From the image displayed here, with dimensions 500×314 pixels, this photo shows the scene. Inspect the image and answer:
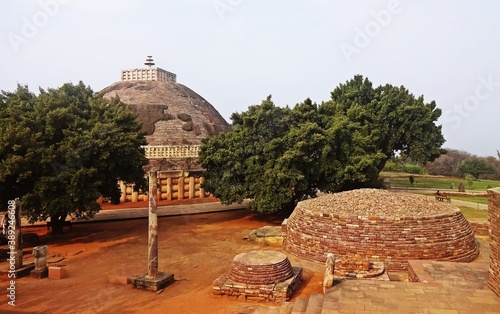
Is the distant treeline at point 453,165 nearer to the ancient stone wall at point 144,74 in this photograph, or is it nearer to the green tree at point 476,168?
the green tree at point 476,168

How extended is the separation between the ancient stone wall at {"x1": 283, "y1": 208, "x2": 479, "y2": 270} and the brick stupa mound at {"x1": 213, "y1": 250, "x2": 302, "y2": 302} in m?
2.16

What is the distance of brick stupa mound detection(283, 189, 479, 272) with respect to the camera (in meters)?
10.3

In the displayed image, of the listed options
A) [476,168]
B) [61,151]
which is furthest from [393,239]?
[476,168]

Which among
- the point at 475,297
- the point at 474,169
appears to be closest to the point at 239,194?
the point at 475,297

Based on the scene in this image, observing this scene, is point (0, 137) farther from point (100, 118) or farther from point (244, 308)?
Answer: point (244, 308)

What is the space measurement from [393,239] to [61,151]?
12098 mm

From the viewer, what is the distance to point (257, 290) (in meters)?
8.45

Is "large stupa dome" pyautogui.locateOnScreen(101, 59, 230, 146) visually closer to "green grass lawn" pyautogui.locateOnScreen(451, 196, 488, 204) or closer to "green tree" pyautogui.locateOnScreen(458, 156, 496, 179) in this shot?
"green grass lawn" pyautogui.locateOnScreen(451, 196, 488, 204)

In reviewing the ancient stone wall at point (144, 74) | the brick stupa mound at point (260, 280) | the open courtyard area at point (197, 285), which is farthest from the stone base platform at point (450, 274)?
the ancient stone wall at point (144, 74)

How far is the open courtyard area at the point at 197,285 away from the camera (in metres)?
6.73

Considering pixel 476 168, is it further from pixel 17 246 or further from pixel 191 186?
pixel 17 246

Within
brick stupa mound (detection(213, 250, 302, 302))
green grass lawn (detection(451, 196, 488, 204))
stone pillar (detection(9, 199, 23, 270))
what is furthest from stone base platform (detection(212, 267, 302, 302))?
green grass lawn (detection(451, 196, 488, 204))

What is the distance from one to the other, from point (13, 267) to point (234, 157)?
9.94 m

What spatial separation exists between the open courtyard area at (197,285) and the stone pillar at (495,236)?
0.80 feet
